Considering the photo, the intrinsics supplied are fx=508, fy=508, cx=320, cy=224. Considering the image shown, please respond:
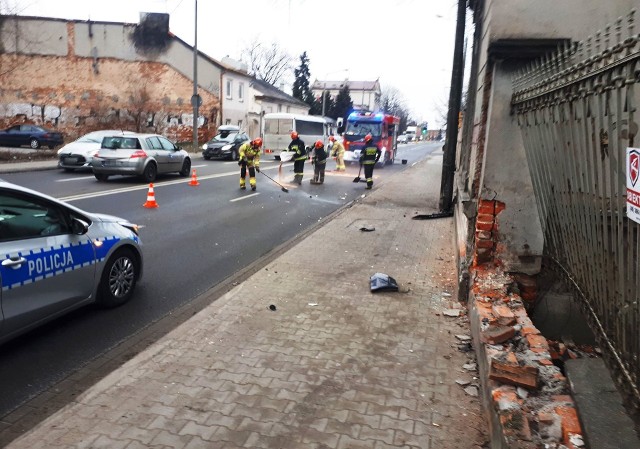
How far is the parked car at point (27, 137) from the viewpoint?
2764 centimetres

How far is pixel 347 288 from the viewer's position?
646cm

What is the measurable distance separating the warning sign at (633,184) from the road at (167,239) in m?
4.08

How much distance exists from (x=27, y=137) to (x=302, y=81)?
54311 millimetres

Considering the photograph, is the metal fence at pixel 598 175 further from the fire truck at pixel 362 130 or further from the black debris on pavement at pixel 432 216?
the fire truck at pixel 362 130

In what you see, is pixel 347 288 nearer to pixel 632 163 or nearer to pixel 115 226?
pixel 115 226

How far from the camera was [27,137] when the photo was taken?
27.8 m

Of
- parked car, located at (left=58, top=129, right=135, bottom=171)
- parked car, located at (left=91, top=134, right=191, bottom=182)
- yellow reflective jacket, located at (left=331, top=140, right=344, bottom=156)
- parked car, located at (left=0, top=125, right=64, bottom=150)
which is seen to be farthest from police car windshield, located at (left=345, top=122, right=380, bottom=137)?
parked car, located at (left=0, top=125, right=64, bottom=150)

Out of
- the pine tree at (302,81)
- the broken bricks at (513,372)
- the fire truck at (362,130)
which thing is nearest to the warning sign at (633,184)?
the broken bricks at (513,372)

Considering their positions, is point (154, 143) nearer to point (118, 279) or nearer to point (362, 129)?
point (118, 279)

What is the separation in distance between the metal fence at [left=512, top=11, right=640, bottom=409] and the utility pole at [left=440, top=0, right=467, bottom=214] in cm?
840

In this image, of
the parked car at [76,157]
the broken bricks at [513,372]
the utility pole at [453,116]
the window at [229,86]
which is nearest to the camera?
the broken bricks at [513,372]

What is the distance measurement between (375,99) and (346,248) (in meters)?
119

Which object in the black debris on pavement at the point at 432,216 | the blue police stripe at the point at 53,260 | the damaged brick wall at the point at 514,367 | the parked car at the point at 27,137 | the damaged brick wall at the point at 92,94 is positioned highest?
the damaged brick wall at the point at 92,94

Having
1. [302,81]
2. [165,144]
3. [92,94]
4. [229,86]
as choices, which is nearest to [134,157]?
[165,144]
